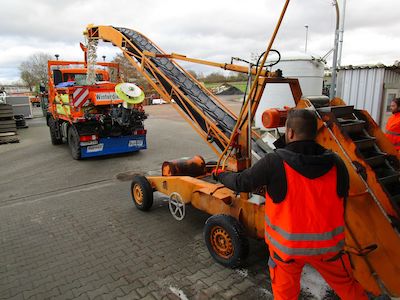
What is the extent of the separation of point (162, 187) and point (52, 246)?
5.26 feet

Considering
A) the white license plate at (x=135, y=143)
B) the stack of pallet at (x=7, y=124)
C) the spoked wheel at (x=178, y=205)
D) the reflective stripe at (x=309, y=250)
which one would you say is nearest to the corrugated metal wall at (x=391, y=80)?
the spoked wheel at (x=178, y=205)

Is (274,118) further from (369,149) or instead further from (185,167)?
Result: (185,167)

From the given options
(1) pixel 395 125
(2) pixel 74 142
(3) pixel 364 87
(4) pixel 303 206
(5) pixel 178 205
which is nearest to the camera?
(4) pixel 303 206

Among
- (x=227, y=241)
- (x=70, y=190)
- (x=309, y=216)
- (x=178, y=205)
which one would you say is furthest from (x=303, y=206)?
(x=70, y=190)

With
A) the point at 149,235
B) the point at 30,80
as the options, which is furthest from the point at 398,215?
the point at 30,80

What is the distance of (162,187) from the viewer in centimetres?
458

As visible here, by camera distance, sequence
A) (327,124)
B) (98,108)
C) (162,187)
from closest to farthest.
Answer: (327,124)
(162,187)
(98,108)

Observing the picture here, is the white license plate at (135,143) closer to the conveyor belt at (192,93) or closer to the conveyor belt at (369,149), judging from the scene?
the conveyor belt at (192,93)

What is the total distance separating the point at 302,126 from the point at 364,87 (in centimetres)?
685

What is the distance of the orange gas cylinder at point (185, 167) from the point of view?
15.7 feet

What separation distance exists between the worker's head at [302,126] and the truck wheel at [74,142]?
7.22m

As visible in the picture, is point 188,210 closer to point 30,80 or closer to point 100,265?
point 100,265

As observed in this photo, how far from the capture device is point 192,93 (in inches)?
194

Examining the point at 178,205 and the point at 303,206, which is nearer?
the point at 303,206
